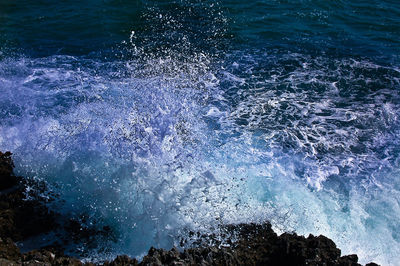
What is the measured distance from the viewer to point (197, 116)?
10164 millimetres

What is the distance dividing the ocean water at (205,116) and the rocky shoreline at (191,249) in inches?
13.4

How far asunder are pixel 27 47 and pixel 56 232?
8183 millimetres

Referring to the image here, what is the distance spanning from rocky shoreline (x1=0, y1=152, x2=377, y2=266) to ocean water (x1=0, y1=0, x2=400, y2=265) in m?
0.34

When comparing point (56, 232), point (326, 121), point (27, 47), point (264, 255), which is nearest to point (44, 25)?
point (27, 47)

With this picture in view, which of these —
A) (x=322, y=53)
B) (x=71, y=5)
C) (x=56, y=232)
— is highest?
Answer: (x=71, y=5)

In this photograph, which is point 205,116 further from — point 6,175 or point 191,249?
point 6,175

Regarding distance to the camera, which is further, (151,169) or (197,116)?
(197,116)

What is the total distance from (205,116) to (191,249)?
494cm

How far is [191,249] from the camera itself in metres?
5.87

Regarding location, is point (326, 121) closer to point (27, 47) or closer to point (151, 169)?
point (151, 169)

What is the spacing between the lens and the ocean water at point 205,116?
296 inches

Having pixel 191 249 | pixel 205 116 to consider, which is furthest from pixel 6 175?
pixel 205 116

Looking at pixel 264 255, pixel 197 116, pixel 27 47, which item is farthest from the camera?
pixel 27 47

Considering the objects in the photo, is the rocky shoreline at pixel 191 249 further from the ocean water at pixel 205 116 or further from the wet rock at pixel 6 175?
the ocean water at pixel 205 116
